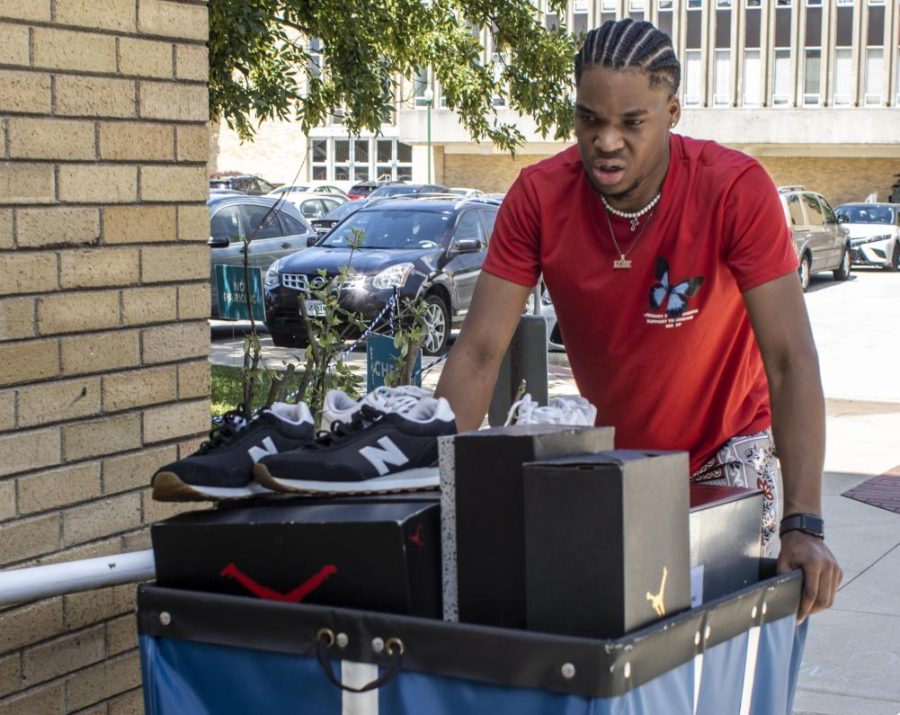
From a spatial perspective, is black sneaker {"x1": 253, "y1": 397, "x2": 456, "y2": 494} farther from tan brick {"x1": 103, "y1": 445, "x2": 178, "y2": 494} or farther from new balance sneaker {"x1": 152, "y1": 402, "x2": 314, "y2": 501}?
tan brick {"x1": 103, "y1": 445, "x2": 178, "y2": 494}

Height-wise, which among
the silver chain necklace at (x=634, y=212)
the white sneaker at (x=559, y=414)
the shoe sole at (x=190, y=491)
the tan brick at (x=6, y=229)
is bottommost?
the shoe sole at (x=190, y=491)

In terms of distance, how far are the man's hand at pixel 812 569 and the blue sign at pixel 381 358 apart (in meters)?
3.45

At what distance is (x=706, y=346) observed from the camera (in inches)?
108

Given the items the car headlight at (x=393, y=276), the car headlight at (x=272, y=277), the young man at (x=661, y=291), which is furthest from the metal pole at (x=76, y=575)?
the car headlight at (x=272, y=277)

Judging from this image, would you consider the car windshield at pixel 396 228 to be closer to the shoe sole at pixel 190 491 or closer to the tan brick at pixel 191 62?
the tan brick at pixel 191 62

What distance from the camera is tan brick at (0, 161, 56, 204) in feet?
10.0

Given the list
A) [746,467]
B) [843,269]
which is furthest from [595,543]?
[843,269]

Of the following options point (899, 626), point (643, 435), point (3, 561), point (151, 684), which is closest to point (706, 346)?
point (643, 435)

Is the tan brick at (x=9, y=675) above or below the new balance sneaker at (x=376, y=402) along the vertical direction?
below

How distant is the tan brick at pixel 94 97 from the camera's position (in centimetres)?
316

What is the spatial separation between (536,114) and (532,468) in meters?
9.60

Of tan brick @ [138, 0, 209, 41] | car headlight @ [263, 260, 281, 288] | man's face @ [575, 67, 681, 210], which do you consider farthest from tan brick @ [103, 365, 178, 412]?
car headlight @ [263, 260, 281, 288]

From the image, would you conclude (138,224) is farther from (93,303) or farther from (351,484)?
(351,484)

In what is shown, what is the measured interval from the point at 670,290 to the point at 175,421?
141 centimetres
